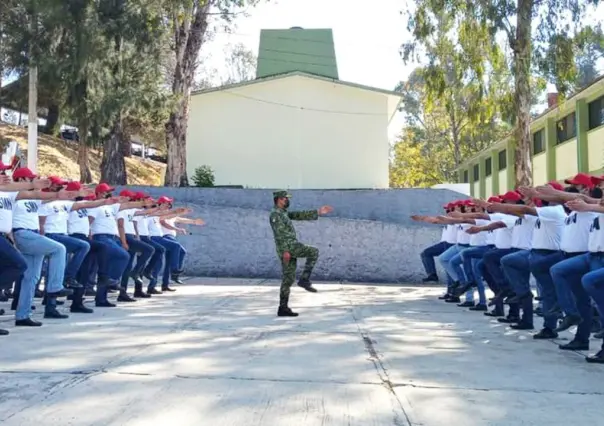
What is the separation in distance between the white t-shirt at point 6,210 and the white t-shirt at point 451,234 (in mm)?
8388

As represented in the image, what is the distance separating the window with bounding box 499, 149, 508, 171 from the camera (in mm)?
34456

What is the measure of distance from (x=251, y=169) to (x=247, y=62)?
88.4 ft

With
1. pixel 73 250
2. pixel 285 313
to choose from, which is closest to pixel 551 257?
pixel 285 313

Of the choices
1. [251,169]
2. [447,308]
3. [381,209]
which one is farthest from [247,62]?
[447,308]

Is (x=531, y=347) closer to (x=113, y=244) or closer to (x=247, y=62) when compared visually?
(x=113, y=244)

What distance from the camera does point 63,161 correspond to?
30.9 meters

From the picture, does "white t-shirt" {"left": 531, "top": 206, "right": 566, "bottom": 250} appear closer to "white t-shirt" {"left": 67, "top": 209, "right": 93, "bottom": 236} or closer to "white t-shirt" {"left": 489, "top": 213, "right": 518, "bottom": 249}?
"white t-shirt" {"left": 489, "top": 213, "right": 518, "bottom": 249}

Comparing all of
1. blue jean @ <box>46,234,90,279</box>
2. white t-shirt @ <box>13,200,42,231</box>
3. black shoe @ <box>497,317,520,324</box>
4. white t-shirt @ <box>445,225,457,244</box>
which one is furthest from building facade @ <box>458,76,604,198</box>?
white t-shirt @ <box>13,200,42,231</box>

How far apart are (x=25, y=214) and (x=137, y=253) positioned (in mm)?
4189

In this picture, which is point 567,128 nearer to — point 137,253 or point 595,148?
point 595,148

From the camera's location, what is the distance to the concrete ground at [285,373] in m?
4.72

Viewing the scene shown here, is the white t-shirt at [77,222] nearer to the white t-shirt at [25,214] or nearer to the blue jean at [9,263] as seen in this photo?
the white t-shirt at [25,214]

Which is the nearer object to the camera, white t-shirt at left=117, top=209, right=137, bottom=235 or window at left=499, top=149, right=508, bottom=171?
white t-shirt at left=117, top=209, right=137, bottom=235

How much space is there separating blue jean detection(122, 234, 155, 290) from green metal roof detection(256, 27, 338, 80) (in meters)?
18.5
